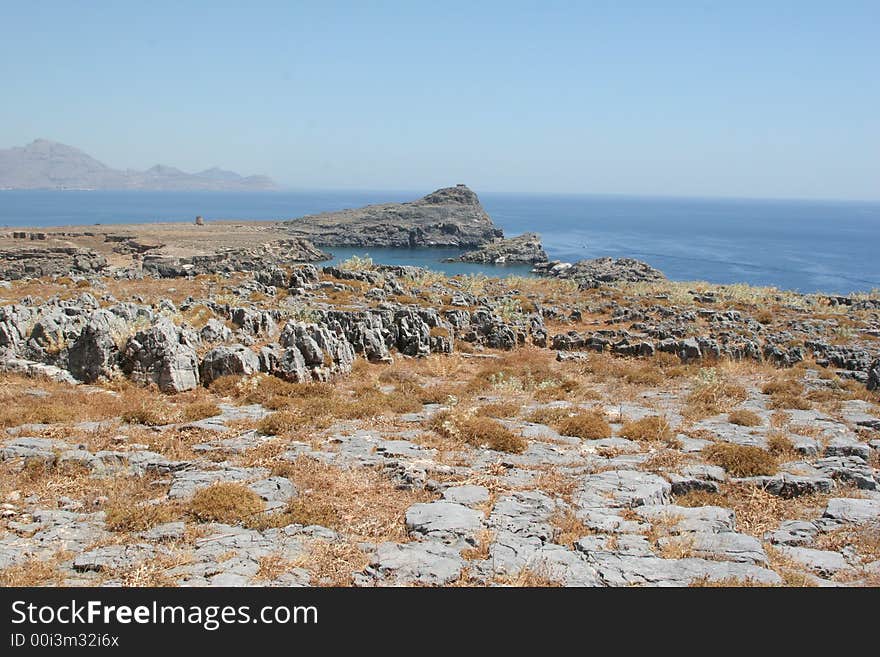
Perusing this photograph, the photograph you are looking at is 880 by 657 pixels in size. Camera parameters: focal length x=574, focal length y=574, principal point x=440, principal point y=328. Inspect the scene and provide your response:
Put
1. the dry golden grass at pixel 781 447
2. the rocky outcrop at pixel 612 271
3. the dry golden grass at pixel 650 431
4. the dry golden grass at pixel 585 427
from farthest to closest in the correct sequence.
Answer: the rocky outcrop at pixel 612 271 < the dry golden grass at pixel 585 427 < the dry golden grass at pixel 650 431 < the dry golden grass at pixel 781 447

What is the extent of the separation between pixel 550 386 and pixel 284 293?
21486 mm

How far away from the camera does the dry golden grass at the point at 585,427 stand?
51.8 feet

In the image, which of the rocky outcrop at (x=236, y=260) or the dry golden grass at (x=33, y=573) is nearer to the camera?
the dry golden grass at (x=33, y=573)

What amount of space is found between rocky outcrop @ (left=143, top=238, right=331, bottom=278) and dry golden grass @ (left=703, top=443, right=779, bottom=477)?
192 ft

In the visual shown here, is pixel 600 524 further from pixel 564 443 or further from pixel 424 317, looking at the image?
pixel 424 317

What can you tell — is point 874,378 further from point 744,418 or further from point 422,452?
point 422,452

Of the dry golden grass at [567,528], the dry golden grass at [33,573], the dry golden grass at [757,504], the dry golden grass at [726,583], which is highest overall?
the dry golden grass at [33,573]

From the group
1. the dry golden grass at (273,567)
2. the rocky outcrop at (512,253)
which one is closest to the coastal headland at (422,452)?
the dry golden grass at (273,567)

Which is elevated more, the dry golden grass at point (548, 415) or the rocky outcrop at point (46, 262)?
the rocky outcrop at point (46, 262)

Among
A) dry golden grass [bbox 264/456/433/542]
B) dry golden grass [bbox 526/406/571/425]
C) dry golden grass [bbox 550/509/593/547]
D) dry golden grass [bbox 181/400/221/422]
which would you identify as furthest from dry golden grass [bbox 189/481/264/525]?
dry golden grass [bbox 526/406/571/425]

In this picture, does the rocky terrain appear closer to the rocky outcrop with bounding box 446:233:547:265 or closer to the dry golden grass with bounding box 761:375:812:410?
the dry golden grass with bounding box 761:375:812:410

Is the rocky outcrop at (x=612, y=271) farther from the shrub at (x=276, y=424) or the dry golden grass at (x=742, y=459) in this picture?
the shrub at (x=276, y=424)

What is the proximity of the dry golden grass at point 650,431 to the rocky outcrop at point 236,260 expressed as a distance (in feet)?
183

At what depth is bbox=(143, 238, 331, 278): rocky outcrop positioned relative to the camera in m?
84.2
